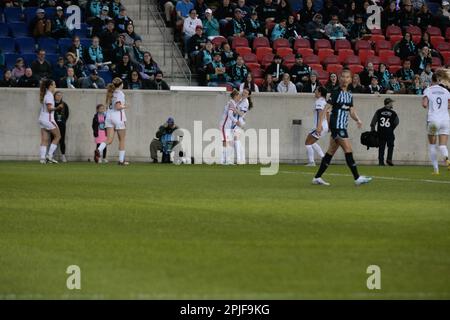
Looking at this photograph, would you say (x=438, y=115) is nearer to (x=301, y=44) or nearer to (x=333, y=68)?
(x=333, y=68)

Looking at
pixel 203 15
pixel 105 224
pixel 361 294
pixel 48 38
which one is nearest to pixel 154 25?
pixel 203 15

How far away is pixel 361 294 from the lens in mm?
8672

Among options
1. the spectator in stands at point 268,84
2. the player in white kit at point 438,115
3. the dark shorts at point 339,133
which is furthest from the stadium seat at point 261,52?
the dark shorts at point 339,133

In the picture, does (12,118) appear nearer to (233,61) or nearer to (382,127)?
(233,61)

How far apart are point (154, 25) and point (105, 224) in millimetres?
23633

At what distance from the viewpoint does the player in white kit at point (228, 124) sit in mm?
32406

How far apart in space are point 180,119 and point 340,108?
1411cm

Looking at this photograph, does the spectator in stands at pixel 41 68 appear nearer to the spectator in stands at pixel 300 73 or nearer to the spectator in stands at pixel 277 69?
the spectator in stands at pixel 277 69

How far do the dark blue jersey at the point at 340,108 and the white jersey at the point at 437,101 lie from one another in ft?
18.4

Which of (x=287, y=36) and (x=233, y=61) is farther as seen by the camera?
(x=287, y=36)

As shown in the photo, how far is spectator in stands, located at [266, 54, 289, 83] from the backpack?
314 centimetres

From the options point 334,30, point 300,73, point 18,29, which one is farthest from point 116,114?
point 334,30

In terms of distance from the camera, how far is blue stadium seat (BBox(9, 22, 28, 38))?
33.8 m

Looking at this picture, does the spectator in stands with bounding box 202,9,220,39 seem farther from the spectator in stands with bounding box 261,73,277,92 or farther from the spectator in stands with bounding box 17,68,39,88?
the spectator in stands with bounding box 17,68,39,88
